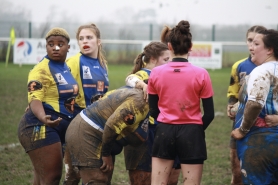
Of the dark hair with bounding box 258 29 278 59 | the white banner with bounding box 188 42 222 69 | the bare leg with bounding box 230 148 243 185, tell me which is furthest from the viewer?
the white banner with bounding box 188 42 222 69

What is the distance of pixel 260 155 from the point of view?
4.89 meters

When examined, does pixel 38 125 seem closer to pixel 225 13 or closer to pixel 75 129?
pixel 75 129

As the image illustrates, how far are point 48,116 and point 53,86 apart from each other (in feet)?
1.42

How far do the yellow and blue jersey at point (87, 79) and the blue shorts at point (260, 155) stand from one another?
92.9 inches

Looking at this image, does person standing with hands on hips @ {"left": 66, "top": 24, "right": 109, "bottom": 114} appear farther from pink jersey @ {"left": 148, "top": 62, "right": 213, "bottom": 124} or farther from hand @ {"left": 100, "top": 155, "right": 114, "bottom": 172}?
pink jersey @ {"left": 148, "top": 62, "right": 213, "bottom": 124}

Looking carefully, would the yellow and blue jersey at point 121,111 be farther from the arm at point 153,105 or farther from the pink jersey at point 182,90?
the pink jersey at point 182,90

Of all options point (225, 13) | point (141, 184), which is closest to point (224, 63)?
point (225, 13)

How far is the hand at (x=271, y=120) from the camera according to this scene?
4.90 m

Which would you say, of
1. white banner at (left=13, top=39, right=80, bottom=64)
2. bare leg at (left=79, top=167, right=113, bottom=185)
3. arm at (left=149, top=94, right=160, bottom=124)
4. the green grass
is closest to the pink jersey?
arm at (left=149, top=94, right=160, bottom=124)

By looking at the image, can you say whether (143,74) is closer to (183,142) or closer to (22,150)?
(183,142)

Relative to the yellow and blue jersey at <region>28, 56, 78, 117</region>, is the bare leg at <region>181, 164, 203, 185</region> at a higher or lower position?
lower

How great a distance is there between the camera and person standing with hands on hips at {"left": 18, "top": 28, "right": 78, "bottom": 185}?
544 cm

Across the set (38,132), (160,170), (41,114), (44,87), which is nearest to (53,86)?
(44,87)

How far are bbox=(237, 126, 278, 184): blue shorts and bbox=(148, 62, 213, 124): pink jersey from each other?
1.71ft
